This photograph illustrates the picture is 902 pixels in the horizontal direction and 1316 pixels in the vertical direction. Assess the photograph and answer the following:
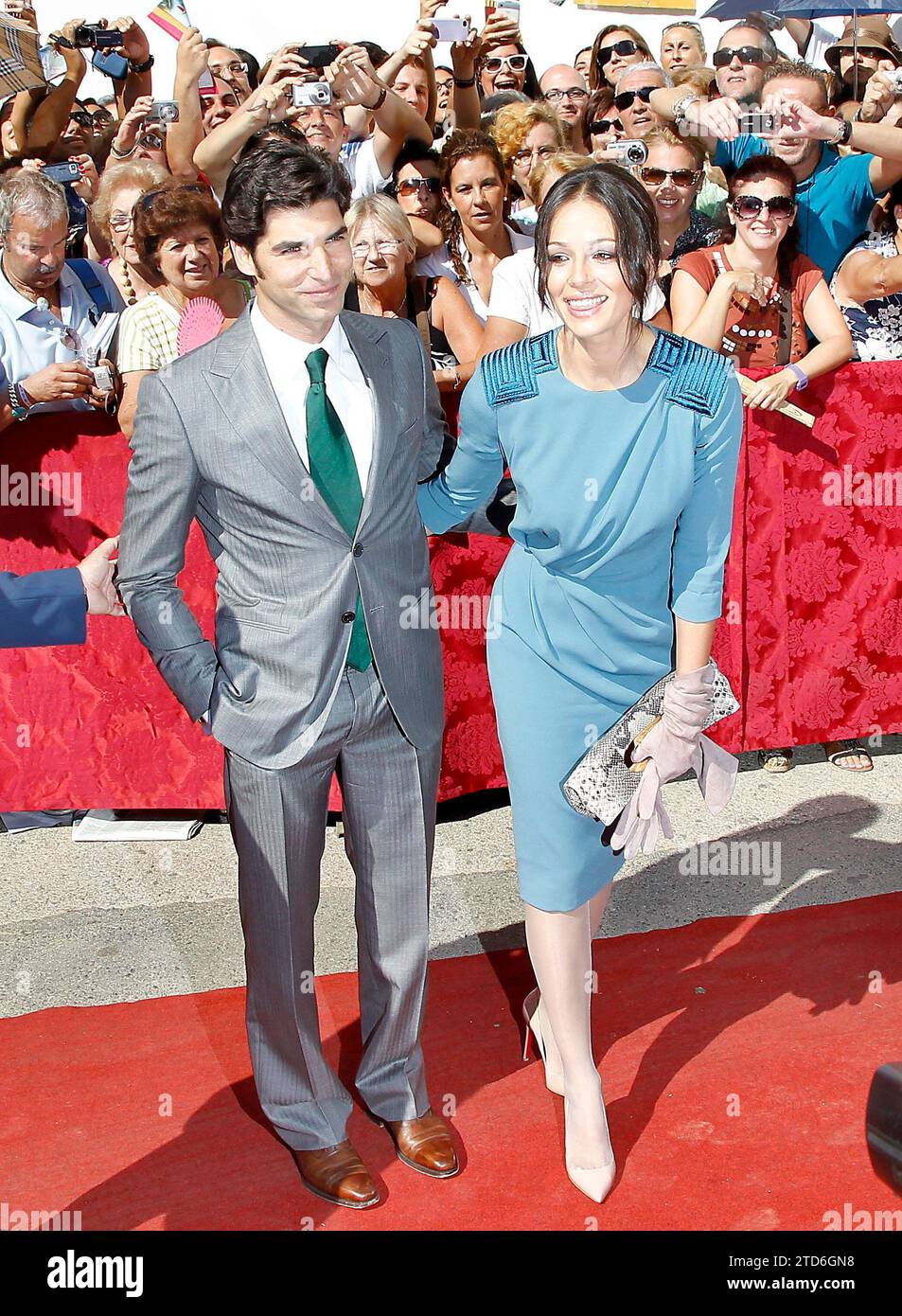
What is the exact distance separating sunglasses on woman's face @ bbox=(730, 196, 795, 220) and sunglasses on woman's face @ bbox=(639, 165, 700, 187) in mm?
590

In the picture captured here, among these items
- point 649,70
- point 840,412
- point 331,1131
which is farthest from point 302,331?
point 649,70

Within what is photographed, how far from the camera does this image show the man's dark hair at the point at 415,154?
18.5 ft

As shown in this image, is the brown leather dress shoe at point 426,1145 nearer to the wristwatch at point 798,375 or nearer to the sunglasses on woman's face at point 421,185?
the wristwatch at point 798,375

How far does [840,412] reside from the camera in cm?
506

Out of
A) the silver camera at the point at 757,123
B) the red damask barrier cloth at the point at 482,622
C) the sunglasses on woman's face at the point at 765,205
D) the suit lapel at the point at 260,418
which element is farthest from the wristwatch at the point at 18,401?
the silver camera at the point at 757,123

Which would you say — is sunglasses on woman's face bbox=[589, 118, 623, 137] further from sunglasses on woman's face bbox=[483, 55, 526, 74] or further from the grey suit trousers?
the grey suit trousers

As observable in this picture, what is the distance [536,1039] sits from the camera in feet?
11.8

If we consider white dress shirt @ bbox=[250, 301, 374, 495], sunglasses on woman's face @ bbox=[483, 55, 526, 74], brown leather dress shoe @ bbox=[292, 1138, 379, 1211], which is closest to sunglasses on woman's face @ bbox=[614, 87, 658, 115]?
sunglasses on woman's face @ bbox=[483, 55, 526, 74]

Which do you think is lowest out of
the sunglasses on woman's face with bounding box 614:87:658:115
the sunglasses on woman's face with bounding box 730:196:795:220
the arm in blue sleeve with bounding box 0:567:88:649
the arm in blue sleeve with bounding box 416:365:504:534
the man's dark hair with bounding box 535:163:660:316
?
the arm in blue sleeve with bounding box 0:567:88:649

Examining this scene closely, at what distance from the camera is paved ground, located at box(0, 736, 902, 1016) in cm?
415

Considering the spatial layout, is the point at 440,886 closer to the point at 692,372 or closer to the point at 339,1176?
the point at 339,1176

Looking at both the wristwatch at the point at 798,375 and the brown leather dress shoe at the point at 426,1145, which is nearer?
the brown leather dress shoe at the point at 426,1145

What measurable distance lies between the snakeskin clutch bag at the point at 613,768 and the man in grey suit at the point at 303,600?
33cm

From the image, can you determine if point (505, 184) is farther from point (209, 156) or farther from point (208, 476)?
point (208, 476)
